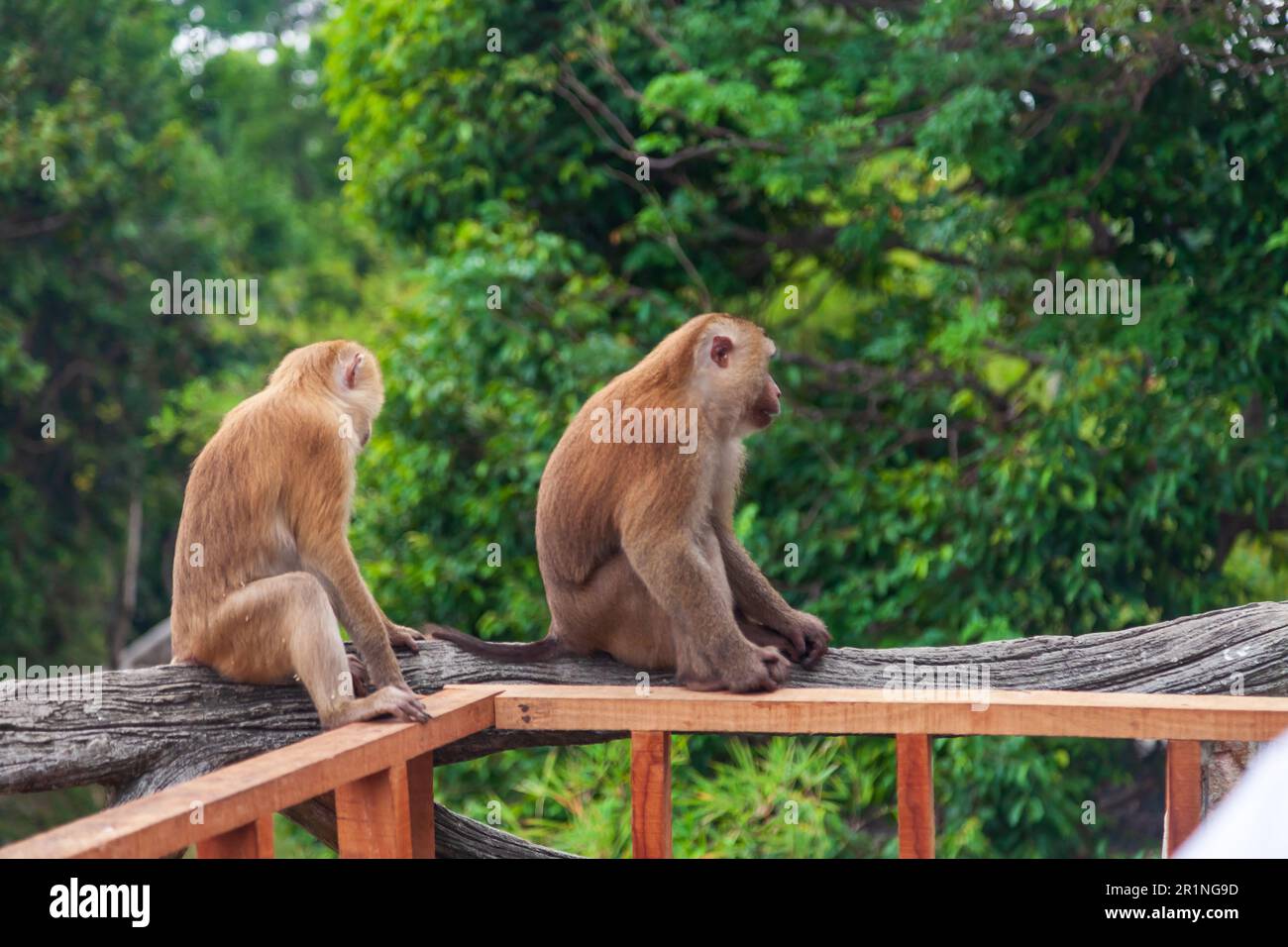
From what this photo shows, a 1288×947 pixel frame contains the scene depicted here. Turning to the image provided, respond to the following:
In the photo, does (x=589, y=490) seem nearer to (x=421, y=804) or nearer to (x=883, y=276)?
(x=421, y=804)

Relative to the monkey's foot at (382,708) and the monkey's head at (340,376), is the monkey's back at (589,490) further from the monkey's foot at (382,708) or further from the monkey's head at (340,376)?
the monkey's foot at (382,708)

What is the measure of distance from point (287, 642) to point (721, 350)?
165cm

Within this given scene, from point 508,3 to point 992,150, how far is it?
11.2 feet

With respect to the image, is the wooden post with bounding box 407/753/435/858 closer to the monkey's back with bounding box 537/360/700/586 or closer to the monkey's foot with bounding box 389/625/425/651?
the monkey's foot with bounding box 389/625/425/651

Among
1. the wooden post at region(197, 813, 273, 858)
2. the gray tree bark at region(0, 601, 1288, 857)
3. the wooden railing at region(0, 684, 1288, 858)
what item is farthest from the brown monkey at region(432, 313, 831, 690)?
the wooden post at region(197, 813, 273, 858)

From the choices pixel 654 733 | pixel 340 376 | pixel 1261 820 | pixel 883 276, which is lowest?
pixel 654 733

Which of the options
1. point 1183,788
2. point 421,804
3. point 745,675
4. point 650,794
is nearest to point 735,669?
point 745,675

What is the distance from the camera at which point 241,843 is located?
2.44 meters

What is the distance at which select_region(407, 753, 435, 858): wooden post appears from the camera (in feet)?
10.8

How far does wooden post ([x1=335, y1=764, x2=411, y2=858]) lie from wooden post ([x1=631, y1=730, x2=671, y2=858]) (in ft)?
2.12

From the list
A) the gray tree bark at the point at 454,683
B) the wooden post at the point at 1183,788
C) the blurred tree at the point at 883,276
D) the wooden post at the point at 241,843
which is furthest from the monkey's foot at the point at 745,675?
the blurred tree at the point at 883,276

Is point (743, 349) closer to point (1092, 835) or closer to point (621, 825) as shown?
point (621, 825)

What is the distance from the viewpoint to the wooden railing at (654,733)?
2.56 metres
